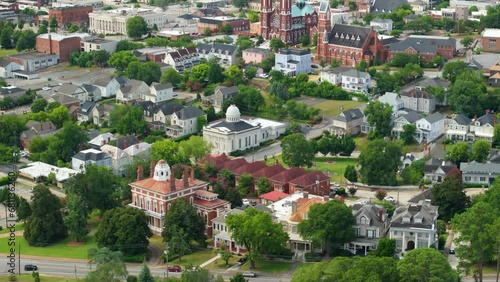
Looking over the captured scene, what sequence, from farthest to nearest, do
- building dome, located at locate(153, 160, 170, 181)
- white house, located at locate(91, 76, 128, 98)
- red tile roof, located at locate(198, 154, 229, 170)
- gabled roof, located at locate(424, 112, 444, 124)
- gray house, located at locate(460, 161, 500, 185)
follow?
white house, located at locate(91, 76, 128, 98) → gabled roof, located at locate(424, 112, 444, 124) → red tile roof, located at locate(198, 154, 229, 170) → gray house, located at locate(460, 161, 500, 185) → building dome, located at locate(153, 160, 170, 181)

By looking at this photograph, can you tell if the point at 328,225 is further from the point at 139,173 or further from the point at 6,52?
the point at 6,52

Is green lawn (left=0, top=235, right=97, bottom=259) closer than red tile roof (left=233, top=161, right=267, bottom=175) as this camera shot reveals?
Yes

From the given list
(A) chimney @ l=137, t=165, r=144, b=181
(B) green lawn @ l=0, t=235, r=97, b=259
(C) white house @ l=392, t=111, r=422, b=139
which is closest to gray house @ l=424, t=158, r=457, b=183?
(C) white house @ l=392, t=111, r=422, b=139

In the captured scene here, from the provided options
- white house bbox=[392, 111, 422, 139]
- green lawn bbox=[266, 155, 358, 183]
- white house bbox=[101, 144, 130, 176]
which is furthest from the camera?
white house bbox=[392, 111, 422, 139]

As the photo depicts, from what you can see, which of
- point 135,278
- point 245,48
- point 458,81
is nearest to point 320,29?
point 245,48

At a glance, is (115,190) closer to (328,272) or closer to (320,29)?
(328,272)

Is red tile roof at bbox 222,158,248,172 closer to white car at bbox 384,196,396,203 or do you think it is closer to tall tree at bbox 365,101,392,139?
white car at bbox 384,196,396,203

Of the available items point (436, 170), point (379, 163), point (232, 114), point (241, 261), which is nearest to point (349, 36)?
point (232, 114)

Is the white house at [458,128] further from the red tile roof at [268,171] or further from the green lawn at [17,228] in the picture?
the green lawn at [17,228]
